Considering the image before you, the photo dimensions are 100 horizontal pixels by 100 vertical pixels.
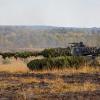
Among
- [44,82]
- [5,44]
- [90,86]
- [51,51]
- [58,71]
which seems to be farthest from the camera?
[5,44]

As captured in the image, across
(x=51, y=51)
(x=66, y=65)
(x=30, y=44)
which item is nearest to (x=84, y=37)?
(x=30, y=44)

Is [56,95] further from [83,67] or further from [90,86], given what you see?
[83,67]

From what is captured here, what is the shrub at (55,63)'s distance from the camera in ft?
110

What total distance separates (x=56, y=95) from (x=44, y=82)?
6020 millimetres

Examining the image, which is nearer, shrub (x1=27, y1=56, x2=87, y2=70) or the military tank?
shrub (x1=27, y1=56, x2=87, y2=70)

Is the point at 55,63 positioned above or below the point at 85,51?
below

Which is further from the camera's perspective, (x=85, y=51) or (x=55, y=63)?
(x=85, y=51)

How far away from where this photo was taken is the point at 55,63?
34.2 meters

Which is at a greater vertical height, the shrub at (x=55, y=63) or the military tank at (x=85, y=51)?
the military tank at (x=85, y=51)

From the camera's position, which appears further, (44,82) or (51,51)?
(51,51)

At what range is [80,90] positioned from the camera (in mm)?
19875

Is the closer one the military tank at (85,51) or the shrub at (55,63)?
the shrub at (55,63)

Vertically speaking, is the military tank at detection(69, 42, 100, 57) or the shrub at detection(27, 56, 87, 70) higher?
the military tank at detection(69, 42, 100, 57)

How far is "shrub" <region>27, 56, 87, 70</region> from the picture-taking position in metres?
33.6
